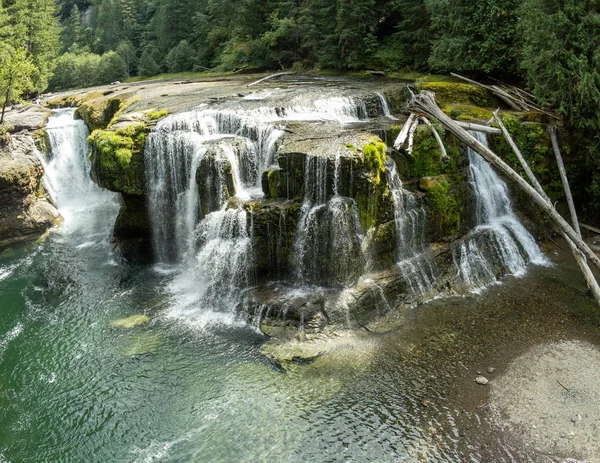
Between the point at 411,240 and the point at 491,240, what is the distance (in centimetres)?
272

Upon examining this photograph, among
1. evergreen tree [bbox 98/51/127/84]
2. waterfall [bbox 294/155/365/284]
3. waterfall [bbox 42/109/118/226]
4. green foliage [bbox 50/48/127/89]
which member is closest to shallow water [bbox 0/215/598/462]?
waterfall [bbox 294/155/365/284]

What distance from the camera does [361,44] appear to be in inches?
993

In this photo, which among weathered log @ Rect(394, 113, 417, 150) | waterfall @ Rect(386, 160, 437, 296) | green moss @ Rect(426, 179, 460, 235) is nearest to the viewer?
waterfall @ Rect(386, 160, 437, 296)

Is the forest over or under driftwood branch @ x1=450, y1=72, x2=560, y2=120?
over

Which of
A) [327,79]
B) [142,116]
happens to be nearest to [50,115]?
[142,116]

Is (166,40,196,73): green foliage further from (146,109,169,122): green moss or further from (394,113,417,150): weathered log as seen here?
(394,113,417,150): weathered log

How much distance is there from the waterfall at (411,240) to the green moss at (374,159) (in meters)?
0.91

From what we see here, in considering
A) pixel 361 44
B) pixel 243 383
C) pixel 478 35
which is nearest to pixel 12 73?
pixel 361 44

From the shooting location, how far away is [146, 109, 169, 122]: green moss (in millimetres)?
16016

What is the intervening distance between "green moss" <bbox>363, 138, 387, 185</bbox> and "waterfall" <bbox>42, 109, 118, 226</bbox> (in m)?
13.6

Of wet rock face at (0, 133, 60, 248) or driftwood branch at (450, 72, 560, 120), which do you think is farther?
wet rock face at (0, 133, 60, 248)

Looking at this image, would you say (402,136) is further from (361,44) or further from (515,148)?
(361,44)

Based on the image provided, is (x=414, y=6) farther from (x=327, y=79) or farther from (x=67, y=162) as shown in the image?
(x=67, y=162)

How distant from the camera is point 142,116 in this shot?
53.4 feet
